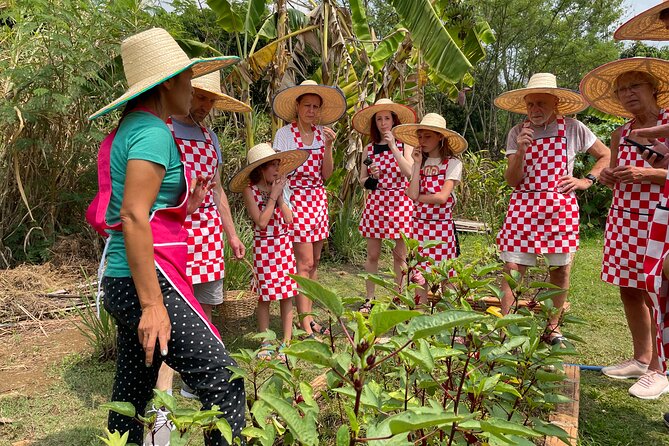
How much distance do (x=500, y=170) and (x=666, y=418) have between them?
487 cm

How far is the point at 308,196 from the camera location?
14.4ft

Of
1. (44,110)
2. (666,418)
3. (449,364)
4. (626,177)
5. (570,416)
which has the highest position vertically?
(44,110)

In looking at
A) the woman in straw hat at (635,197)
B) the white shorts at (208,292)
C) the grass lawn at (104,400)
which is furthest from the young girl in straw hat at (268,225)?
the woman in straw hat at (635,197)

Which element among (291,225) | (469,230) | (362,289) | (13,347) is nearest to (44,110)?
(13,347)

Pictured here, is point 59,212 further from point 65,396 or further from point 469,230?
point 469,230

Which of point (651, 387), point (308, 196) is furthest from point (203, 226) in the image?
point (651, 387)

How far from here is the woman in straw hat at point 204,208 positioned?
3240 mm

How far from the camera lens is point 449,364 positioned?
1744 mm

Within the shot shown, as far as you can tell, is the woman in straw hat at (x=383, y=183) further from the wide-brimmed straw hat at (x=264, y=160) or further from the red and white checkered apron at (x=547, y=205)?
the red and white checkered apron at (x=547, y=205)

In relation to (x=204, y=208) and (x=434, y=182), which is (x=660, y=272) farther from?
(x=204, y=208)

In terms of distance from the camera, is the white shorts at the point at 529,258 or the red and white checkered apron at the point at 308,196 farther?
the red and white checkered apron at the point at 308,196

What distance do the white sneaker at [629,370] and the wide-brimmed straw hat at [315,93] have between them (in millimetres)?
2931

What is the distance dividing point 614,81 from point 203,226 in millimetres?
2840

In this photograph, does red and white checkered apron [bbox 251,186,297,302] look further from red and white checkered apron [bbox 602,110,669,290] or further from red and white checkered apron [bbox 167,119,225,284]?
red and white checkered apron [bbox 602,110,669,290]
